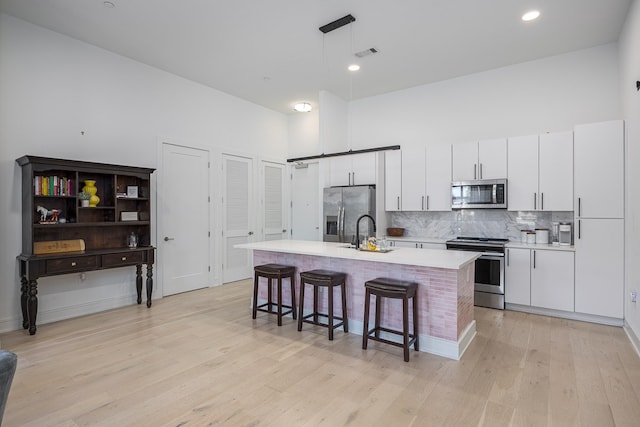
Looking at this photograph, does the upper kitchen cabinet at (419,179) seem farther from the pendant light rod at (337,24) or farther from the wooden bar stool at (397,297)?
the wooden bar stool at (397,297)

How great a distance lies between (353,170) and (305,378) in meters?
3.84

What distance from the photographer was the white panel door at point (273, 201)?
22.6 ft

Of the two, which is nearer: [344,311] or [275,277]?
[344,311]

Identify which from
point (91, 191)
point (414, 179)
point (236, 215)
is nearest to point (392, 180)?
point (414, 179)

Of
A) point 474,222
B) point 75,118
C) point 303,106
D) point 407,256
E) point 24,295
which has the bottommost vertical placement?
point 24,295

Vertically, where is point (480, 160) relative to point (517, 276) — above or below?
above

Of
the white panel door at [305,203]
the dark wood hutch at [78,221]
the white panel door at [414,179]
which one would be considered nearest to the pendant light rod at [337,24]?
the white panel door at [414,179]

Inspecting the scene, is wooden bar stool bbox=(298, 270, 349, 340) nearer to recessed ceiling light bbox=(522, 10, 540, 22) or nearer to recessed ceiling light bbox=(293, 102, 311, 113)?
recessed ceiling light bbox=(522, 10, 540, 22)

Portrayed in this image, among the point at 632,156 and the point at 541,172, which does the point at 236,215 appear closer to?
the point at 541,172

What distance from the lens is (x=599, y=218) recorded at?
3928 mm

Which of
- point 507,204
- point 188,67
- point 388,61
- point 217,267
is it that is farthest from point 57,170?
point 507,204

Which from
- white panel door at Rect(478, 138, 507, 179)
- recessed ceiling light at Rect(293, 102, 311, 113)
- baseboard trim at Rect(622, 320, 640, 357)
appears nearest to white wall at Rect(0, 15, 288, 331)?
recessed ceiling light at Rect(293, 102, 311, 113)

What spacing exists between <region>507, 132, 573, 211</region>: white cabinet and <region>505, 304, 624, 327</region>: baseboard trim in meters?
1.27

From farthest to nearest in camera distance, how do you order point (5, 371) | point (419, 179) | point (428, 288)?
point (419, 179) → point (428, 288) → point (5, 371)
